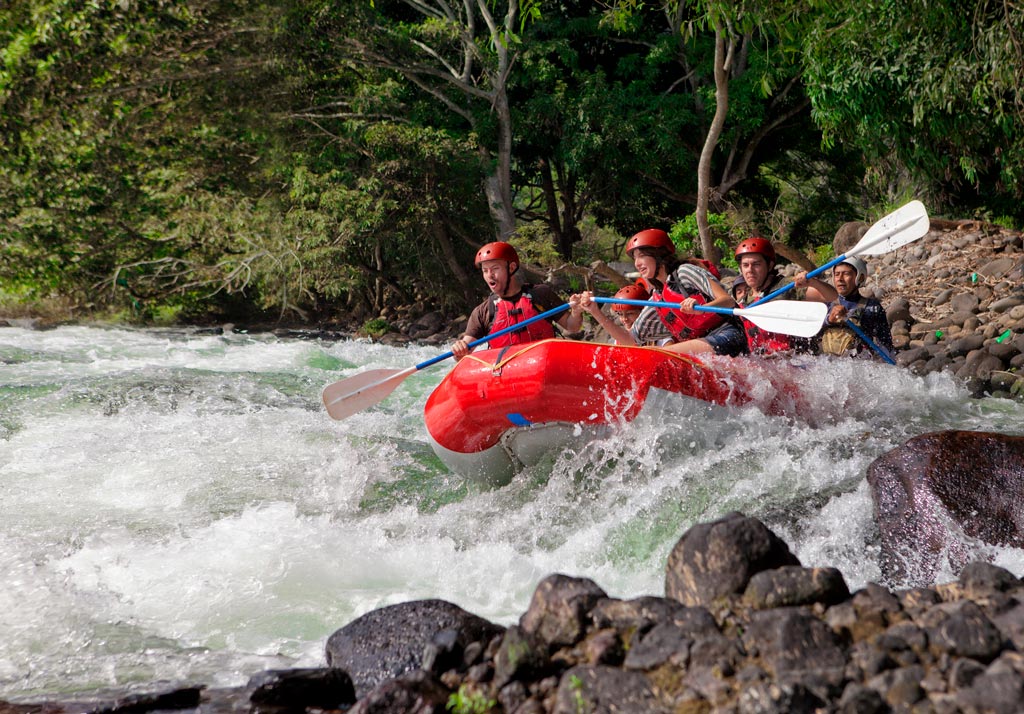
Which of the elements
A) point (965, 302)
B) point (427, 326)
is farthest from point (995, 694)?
point (427, 326)

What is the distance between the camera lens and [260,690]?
2521mm

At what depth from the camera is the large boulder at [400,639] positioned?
2.58 m

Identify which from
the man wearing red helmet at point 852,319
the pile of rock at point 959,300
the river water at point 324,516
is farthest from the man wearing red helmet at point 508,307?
the pile of rock at point 959,300

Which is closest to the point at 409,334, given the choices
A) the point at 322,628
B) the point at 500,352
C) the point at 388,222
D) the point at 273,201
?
the point at 388,222

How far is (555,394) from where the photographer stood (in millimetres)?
4301

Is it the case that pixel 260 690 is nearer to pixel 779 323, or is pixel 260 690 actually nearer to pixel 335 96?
pixel 779 323

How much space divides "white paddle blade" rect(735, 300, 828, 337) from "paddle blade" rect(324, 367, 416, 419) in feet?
6.43

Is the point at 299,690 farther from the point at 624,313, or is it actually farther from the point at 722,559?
the point at 624,313

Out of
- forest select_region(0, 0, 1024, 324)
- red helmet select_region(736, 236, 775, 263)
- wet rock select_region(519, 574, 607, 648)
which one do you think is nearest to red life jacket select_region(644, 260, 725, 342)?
red helmet select_region(736, 236, 775, 263)

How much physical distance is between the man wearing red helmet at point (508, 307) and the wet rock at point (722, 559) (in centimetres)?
276

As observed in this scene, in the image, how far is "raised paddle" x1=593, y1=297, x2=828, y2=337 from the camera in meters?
4.56

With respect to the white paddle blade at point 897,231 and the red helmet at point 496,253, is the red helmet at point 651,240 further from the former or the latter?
the white paddle blade at point 897,231

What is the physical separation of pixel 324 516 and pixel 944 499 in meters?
2.81

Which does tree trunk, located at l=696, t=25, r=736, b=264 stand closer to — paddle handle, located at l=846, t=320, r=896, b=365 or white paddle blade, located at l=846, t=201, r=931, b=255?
white paddle blade, located at l=846, t=201, r=931, b=255
